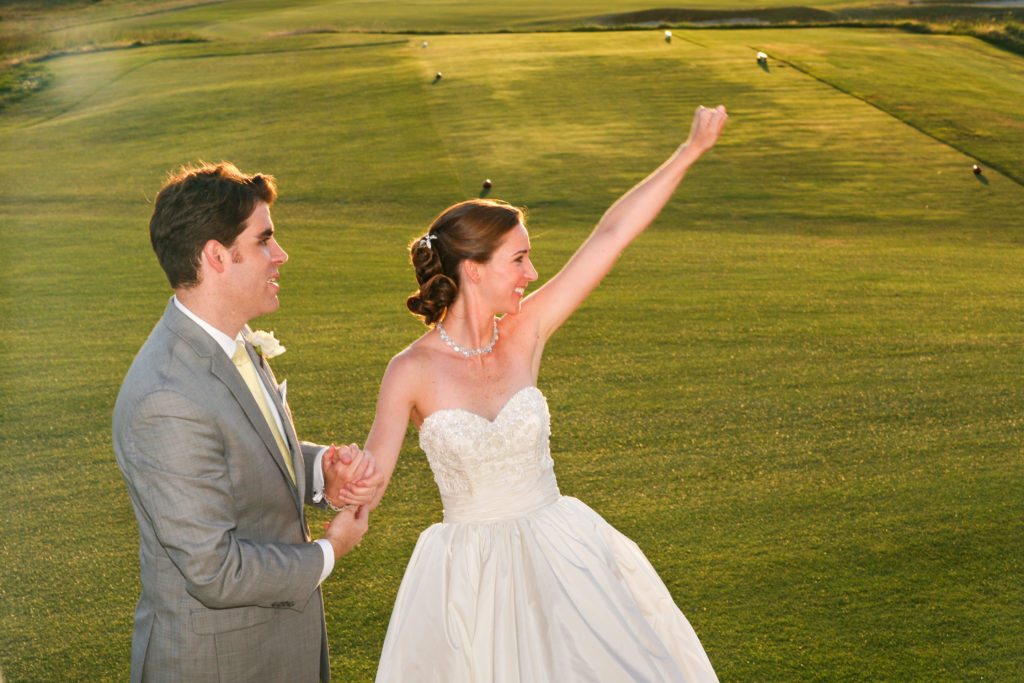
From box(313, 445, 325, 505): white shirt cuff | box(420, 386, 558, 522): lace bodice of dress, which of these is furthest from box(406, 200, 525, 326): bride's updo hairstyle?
box(313, 445, 325, 505): white shirt cuff

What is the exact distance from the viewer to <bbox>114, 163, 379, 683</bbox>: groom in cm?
311

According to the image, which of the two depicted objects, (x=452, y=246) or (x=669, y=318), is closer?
(x=452, y=246)

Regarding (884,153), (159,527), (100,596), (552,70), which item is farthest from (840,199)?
(159,527)

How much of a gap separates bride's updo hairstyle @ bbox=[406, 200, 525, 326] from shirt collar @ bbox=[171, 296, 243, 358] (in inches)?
47.3

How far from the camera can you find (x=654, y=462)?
8242 mm

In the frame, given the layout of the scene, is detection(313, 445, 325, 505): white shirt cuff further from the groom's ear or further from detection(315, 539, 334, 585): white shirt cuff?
the groom's ear

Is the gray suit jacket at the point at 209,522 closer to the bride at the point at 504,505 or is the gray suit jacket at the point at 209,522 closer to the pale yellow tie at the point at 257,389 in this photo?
the pale yellow tie at the point at 257,389

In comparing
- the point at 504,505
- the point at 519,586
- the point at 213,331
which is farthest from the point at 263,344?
the point at 519,586

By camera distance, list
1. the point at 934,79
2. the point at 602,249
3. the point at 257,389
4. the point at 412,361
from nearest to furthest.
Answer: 1. the point at 257,389
2. the point at 412,361
3. the point at 602,249
4. the point at 934,79

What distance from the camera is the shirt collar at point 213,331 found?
336 cm

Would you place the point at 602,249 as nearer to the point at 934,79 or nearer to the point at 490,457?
the point at 490,457

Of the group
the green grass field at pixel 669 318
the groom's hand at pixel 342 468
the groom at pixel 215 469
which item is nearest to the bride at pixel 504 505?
the groom's hand at pixel 342 468

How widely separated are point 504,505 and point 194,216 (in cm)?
164

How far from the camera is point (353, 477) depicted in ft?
11.9
